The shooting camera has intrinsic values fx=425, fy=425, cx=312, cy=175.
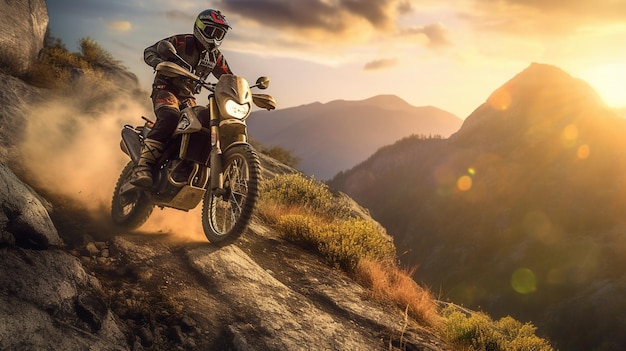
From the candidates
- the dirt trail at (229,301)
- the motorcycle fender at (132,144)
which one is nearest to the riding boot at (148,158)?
the motorcycle fender at (132,144)

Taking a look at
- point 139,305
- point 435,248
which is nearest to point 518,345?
point 139,305

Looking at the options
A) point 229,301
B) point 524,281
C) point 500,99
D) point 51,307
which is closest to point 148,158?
point 229,301

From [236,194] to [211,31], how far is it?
7.68ft

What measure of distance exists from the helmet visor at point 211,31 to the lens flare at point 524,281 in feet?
212

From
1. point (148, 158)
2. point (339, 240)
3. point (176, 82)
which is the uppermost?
point (176, 82)

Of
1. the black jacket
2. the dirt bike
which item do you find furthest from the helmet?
the dirt bike

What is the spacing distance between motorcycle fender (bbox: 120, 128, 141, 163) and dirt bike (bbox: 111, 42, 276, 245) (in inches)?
20.7

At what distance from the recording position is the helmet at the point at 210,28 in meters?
5.80

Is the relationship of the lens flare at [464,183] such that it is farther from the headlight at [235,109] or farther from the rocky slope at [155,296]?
the headlight at [235,109]

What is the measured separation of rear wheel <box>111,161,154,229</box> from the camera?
5.98 m

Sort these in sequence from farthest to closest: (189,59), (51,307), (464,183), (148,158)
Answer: (464,183)
(189,59)
(148,158)
(51,307)

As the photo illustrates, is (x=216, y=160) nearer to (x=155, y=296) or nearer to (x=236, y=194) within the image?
(x=236, y=194)

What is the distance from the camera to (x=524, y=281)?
6119 centimetres

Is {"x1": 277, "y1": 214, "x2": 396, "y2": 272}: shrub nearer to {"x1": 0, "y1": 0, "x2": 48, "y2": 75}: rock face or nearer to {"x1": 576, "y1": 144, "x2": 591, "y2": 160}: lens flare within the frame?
{"x1": 0, "y1": 0, "x2": 48, "y2": 75}: rock face
